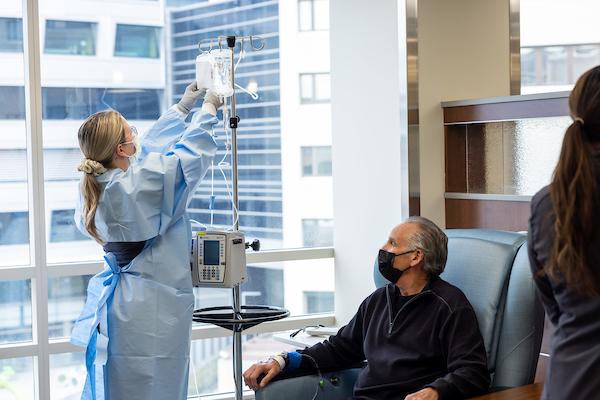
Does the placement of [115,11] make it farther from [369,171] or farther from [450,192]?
[450,192]

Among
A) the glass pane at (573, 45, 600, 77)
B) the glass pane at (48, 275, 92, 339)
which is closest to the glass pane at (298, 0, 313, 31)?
the glass pane at (48, 275, 92, 339)

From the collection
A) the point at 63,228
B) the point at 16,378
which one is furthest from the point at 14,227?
the point at 16,378

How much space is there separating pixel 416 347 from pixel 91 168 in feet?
4.01

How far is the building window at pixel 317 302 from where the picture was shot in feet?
14.7

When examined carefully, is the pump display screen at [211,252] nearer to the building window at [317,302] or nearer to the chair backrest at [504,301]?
the chair backrest at [504,301]

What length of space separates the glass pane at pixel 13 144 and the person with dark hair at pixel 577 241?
2792mm

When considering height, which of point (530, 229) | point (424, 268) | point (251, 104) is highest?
point (251, 104)

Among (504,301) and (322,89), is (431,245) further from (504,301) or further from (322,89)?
(322,89)

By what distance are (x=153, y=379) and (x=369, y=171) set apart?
4.94ft

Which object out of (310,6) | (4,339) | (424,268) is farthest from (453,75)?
(4,339)

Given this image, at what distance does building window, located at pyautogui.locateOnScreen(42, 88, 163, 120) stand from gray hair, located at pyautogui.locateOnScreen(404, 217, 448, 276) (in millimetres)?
1789

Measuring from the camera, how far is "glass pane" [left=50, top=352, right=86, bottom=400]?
400cm

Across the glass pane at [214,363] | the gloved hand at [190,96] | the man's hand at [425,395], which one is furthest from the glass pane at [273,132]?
the man's hand at [425,395]

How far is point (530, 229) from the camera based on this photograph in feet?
5.75
